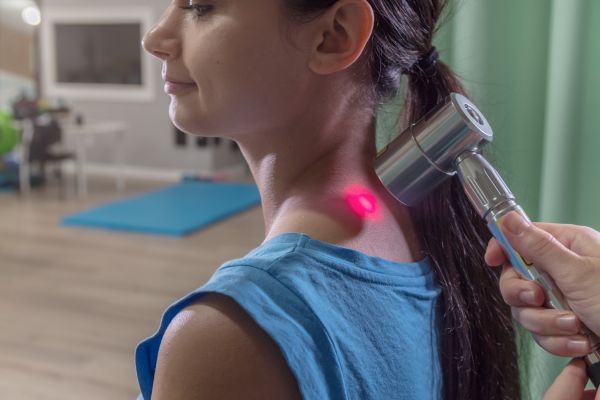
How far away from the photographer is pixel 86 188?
589cm

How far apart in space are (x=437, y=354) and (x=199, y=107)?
356mm

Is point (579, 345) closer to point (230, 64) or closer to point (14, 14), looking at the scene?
point (230, 64)

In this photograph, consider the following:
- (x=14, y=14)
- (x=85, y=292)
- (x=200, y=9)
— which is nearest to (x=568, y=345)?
(x=200, y=9)

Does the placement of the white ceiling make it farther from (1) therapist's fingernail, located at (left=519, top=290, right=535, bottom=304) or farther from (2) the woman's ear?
(1) therapist's fingernail, located at (left=519, top=290, right=535, bottom=304)

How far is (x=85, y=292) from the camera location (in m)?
3.23

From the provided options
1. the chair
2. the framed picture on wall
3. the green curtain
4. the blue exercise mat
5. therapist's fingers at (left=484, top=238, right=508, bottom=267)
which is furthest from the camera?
the framed picture on wall

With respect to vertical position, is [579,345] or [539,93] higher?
[539,93]

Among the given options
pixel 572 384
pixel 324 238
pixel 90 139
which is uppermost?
pixel 324 238

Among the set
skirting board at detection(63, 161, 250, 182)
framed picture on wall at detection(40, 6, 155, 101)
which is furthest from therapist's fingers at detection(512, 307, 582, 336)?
framed picture on wall at detection(40, 6, 155, 101)

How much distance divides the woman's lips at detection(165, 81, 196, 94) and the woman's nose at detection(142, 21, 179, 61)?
0.03 m

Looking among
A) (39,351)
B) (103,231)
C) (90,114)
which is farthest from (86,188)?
A: (39,351)

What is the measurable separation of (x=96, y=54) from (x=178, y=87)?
245 inches

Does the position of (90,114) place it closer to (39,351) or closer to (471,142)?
(39,351)

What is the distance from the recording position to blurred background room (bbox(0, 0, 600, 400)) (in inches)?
42.7
